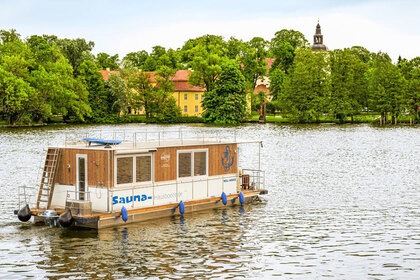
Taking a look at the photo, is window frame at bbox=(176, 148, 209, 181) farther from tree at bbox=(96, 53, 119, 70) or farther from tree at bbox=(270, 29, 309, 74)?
tree at bbox=(96, 53, 119, 70)

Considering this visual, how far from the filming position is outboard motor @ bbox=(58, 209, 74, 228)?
30.2 meters

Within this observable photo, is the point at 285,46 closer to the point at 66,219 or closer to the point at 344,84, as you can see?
the point at 344,84

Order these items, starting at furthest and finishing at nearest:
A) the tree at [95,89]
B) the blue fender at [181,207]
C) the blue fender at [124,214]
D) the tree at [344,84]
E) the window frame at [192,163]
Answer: the tree at [95,89], the tree at [344,84], the window frame at [192,163], the blue fender at [181,207], the blue fender at [124,214]

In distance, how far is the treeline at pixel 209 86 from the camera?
130750mm

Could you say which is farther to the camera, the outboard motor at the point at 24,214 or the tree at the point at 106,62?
the tree at the point at 106,62

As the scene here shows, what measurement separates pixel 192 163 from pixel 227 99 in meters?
99.8

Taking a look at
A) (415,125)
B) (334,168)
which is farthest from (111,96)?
(334,168)

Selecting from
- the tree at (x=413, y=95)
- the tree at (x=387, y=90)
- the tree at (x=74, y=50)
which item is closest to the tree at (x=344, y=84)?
the tree at (x=387, y=90)

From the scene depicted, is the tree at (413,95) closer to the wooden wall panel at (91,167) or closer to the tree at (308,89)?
the tree at (308,89)

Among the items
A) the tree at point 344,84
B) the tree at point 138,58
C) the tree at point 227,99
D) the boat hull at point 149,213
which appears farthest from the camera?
the tree at point 138,58

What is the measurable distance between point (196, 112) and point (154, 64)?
17.9m

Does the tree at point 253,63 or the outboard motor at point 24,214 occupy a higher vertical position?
the tree at point 253,63

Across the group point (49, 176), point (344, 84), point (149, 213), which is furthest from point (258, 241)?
point (344, 84)

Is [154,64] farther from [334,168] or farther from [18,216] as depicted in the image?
[18,216]
